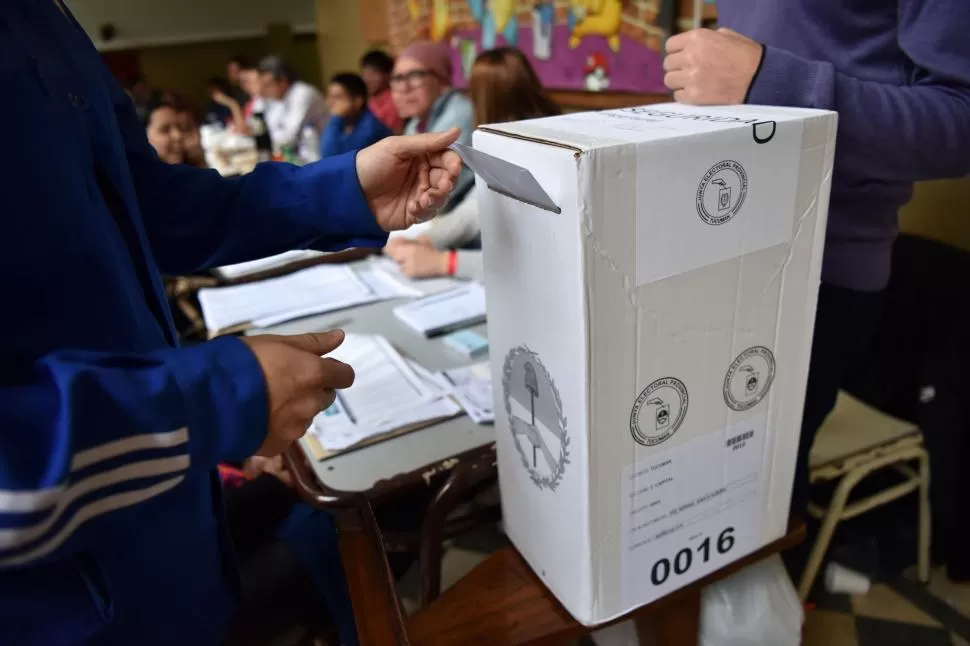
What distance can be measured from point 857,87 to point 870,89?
0.02 m

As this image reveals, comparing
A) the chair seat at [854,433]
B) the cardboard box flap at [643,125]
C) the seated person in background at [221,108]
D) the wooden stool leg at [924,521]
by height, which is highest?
the cardboard box flap at [643,125]

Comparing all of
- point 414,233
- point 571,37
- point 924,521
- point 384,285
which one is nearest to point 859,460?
point 924,521

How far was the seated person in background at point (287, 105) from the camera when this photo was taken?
4355 millimetres

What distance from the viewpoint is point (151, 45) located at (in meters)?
7.32

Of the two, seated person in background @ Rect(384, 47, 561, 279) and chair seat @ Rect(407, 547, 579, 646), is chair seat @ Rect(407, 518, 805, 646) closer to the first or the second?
chair seat @ Rect(407, 547, 579, 646)

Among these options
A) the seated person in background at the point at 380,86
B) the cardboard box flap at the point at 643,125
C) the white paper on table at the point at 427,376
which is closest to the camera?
the cardboard box flap at the point at 643,125

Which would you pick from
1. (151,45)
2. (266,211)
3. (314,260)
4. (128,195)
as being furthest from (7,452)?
(151,45)

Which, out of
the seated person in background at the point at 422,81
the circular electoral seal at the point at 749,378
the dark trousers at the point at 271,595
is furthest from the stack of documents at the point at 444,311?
the seated person in background at the point at 422,81

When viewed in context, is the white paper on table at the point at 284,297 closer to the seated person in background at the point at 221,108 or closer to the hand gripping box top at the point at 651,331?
the hand gripping box top at the point at 651,331

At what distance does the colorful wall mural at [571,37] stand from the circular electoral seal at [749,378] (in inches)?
66.7

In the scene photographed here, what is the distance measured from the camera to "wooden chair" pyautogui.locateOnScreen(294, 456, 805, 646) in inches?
26.5

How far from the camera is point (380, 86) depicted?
4066 millimetres

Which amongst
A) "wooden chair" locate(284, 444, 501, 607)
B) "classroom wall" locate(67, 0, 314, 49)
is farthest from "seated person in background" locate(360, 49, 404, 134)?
"classroom wall" locate(67, 0, 314, 49)

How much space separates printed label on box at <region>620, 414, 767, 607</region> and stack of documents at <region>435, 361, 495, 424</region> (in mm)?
381
